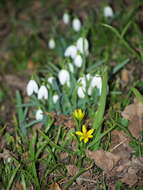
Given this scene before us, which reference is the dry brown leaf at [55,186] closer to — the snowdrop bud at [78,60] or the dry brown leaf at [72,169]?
the dry brown leaf at [72,169]

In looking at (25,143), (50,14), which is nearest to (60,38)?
(50,14)

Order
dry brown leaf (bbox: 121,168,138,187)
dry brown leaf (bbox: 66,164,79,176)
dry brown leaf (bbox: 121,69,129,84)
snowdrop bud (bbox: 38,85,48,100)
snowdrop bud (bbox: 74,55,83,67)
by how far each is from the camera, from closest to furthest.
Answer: dry brown leaf (bbox: 121,168,138,187) < dry brown leaf (bbox: 66,164,79,176) < snowdrop bud (bbox: 38,85,48,100) < snowdrop bud (bbox: 74,55,83,67) < dry brown leaf (bbox: 121,69,129,84)

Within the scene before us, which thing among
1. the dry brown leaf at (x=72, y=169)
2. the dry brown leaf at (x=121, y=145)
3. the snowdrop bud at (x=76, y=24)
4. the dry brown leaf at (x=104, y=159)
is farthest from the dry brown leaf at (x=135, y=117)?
the snowdrop bud at (x=76, y=24)

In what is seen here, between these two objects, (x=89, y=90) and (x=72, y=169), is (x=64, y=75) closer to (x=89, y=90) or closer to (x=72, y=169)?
(x=89, y=90)

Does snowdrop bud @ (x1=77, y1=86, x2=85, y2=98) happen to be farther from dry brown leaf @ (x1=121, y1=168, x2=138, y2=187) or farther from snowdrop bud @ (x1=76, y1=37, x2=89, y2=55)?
dry brown leaf @ (x1=121, y1=168, x2=138, y2=187)

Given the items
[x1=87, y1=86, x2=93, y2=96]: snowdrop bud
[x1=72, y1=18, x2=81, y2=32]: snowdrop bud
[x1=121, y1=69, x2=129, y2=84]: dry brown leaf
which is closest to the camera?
[x1=87, y1=86, x2=93, y2=96]: snowdrop bud

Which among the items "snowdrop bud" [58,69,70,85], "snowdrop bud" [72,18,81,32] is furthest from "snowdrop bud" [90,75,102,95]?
"snowdrop bud" [72,18,81,32]
